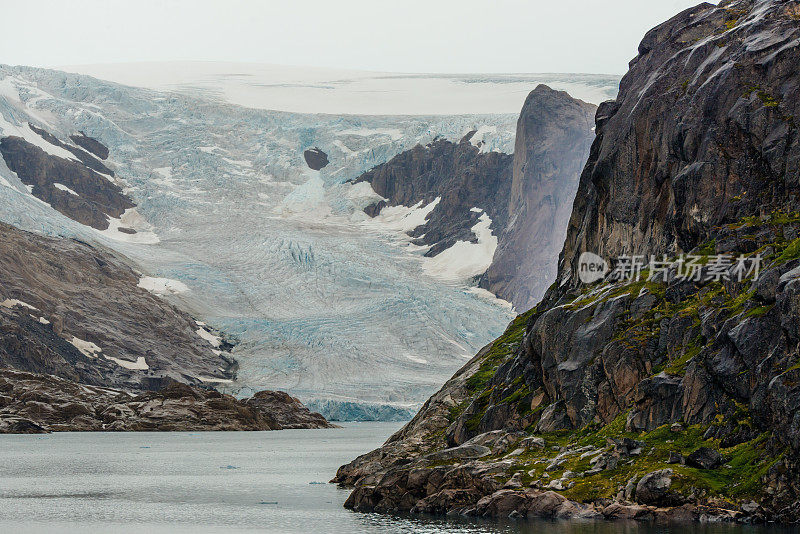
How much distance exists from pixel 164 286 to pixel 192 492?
431 ft

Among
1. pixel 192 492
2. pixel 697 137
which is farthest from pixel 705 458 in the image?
pixel 192 492

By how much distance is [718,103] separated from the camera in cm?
4653

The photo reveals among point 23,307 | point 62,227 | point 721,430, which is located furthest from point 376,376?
point 721,430

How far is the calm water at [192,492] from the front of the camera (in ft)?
136

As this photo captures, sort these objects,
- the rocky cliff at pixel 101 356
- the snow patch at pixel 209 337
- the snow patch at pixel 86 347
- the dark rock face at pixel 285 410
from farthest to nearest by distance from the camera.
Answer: the snow patch at pixel 209 337
the snow patch at pixel 86 347
the dark rock face at pixel 285 410
the rocky cliff at pixel 101 356

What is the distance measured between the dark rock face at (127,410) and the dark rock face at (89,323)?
16582 millimetres

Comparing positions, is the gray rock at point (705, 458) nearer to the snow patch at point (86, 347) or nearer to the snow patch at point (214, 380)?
the snow patch at point (214, 380)

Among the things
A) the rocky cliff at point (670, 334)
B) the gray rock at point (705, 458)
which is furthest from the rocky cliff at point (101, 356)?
the gray rock at point (705, 458)

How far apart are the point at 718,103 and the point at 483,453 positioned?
19.8 metres

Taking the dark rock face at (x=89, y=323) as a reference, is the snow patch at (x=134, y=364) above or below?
below

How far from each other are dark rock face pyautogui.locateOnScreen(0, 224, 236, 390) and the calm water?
50.3 m

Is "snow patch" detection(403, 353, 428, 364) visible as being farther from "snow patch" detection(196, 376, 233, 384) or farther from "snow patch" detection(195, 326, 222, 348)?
"snow patch" detection(195, 326, 222, 348)

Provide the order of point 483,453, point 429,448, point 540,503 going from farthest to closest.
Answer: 1. point 429,448
2. point 483,453
3. point 540,503

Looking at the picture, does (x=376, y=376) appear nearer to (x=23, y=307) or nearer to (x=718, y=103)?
(x=23, y=307)
